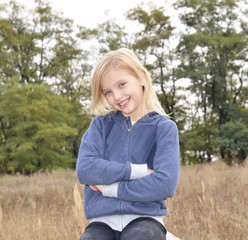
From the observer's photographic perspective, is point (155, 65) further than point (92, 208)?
Yes

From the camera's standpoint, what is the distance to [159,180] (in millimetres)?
2154

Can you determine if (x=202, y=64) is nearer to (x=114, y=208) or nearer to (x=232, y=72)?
(x=232, y=72)

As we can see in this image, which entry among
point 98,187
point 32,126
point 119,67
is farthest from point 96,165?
point 32,126

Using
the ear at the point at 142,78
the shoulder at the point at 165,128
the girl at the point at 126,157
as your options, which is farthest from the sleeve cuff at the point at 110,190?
the ear at the point at 142,78

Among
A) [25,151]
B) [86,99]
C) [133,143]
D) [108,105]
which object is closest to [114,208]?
[133,143]

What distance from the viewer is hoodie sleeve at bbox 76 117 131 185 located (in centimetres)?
217

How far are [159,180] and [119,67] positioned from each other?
0.67 metres

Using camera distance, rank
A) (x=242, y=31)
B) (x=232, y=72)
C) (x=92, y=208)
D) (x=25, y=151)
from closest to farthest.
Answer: (x=92, y=208) → (x=25, y=151) → (x=242, y=31) → (x=232, y=72)

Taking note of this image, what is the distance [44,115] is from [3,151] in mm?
3337

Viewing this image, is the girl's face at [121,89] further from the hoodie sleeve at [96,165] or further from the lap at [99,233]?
the lap at [99,233]

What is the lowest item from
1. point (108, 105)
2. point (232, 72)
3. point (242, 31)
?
point (108, 105)

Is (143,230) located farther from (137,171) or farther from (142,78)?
(142,78)

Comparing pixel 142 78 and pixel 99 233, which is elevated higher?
pixel 142 78

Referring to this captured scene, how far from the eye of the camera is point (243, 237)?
375 cm
